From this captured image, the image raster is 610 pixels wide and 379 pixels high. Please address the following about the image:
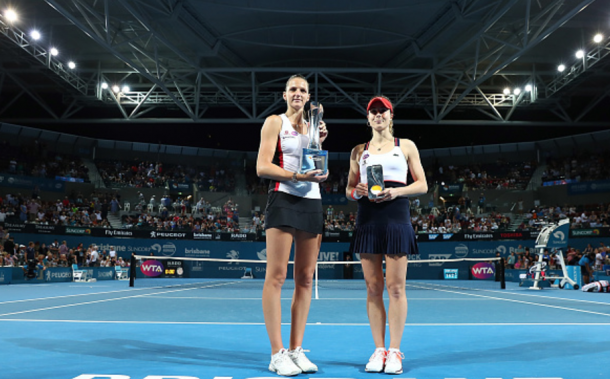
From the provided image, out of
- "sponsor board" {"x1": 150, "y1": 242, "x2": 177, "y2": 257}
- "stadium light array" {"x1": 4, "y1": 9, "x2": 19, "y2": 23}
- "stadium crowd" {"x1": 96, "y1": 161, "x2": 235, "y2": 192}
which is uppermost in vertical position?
"stadium light array" {"x1": 4, "y1": 9, "x2": 19, "y2": 23}

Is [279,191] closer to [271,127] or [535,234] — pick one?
[271,127]

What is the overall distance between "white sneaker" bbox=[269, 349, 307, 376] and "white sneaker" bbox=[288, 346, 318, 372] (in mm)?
78

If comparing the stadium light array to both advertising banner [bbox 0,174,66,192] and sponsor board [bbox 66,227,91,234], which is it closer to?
sponsor board [bbox 66,227,91,234]

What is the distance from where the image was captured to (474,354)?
4320 mm

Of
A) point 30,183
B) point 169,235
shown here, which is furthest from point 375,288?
point 30,183

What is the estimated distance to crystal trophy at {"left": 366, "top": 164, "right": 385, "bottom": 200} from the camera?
3.89 m

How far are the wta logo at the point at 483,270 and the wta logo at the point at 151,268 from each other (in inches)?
621

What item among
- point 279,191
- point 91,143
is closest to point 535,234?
point 279,191

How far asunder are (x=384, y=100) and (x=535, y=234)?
25.6 meters

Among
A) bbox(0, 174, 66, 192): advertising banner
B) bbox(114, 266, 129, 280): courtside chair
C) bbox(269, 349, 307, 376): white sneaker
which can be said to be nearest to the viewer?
bbox(269, 349, 307, 376): white sneaker

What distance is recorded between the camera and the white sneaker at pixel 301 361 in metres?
3.67

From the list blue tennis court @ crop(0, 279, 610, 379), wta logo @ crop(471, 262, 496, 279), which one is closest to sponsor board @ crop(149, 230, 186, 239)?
wta logo @ crop(471, 262, 496, 279)

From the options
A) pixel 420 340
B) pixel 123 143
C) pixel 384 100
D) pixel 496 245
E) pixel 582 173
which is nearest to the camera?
pixel 384 100

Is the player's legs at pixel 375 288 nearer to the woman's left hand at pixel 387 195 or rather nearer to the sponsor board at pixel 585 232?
the woman's left hand at pixel 387 195
